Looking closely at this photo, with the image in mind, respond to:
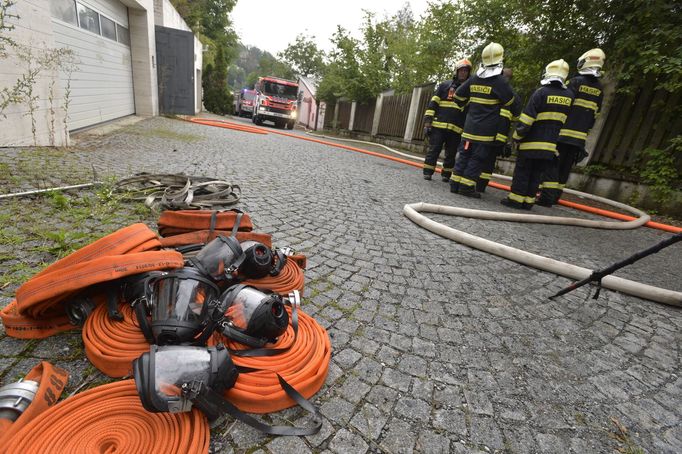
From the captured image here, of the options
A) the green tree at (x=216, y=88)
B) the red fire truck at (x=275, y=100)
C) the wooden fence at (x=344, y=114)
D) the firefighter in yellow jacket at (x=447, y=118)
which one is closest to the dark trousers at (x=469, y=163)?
the firefighter in yellow jacket at (x=447, y=118)

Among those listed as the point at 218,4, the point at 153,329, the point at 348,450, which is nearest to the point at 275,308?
the point at 153,329

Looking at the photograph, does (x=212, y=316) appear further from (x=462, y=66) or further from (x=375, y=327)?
(x=462, y=66)

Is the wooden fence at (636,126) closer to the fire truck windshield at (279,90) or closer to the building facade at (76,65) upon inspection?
the building facade at (76,65)

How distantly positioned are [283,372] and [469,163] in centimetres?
520

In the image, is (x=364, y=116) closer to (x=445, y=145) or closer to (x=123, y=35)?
(x=123, y=35)

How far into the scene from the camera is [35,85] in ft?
15.9

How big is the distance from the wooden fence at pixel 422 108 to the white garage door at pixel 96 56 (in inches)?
442

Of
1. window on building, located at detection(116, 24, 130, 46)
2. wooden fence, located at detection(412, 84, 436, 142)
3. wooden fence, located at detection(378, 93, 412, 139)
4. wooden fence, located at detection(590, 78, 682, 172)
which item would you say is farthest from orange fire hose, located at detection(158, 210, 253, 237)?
wooden fence, located at detection(378, 93, 412, 139)

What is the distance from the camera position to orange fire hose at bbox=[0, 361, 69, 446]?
1.04 meters

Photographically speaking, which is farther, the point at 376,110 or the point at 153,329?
the point at 376,110

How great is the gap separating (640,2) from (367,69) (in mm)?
14789

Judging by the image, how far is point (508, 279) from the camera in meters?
2.80

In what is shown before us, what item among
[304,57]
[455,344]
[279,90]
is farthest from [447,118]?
[304,57]

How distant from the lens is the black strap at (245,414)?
3.67 feet
